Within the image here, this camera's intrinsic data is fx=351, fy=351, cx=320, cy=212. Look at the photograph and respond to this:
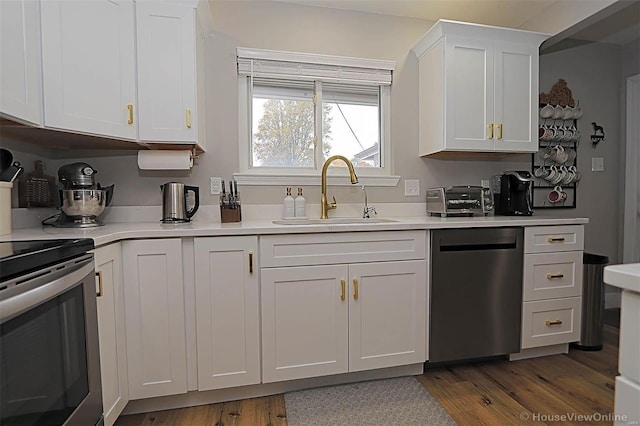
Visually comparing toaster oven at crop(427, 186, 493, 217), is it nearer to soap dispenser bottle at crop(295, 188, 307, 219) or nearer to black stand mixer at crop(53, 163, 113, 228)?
soap dispenser bottle at crop(295, 188, 307, 219)

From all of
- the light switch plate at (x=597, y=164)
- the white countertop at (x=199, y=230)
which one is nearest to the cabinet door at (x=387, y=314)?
the white countertop at (x=199, y=230)

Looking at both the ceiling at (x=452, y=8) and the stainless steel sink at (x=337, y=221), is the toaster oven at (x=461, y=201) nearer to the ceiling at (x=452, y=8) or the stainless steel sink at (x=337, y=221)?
the stainless steel sink at (x=337, y=221)

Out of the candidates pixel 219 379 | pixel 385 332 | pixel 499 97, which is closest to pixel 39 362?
pixel 219 379

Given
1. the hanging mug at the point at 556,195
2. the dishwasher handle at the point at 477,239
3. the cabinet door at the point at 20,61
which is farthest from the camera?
the hanging mug at the point at 556,195

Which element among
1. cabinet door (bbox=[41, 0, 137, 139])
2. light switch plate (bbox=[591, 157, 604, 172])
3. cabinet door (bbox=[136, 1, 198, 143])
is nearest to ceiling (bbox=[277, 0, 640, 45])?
cabinet door (bbox=[136, 1, 198, 143])

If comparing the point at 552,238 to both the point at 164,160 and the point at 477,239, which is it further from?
the point at 164,160

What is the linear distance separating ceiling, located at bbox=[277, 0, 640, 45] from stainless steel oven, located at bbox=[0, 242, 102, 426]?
215 cm

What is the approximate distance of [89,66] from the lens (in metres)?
1.67

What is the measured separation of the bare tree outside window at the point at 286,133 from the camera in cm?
247

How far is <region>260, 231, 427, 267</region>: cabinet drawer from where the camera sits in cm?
179

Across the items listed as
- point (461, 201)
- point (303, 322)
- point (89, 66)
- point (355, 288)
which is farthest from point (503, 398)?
point (89, 66)

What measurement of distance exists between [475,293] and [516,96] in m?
1.42

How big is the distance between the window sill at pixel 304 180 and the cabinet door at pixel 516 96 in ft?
2.65

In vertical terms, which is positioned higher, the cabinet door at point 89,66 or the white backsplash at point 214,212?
the cabinet door at point 89,66
